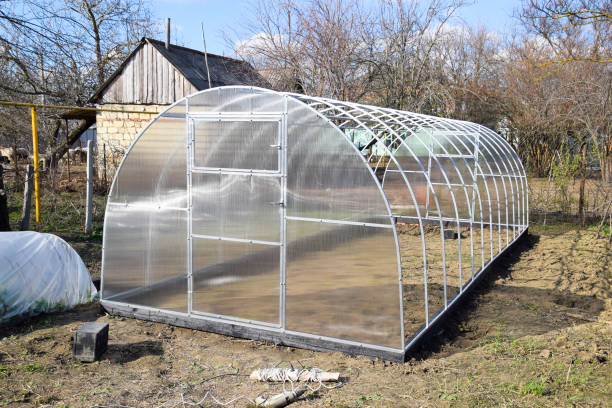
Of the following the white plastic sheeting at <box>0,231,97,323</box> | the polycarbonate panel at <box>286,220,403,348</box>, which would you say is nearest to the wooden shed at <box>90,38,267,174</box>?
the white plastic sheeting at <box>0,231,97,323</box>

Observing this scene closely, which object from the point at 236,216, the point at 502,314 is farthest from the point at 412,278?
the point at 236,216

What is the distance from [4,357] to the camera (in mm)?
5441

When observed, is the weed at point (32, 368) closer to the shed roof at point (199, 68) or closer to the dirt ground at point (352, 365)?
the dirt ground at point (352, 365)

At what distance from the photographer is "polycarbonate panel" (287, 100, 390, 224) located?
5.44 metres

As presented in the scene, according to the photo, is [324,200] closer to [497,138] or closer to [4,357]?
[4,357]

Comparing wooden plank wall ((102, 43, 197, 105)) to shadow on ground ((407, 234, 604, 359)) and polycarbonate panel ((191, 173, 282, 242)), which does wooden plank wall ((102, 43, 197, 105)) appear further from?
shadow on ground ((407, 234, 604, 359))

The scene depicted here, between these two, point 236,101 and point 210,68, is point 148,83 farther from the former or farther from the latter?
point 236,101

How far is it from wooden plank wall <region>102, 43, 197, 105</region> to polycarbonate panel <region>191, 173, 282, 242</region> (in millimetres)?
10067

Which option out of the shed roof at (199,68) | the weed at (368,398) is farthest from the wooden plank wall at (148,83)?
the weed at (368,398)

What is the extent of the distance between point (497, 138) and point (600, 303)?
6091 mm

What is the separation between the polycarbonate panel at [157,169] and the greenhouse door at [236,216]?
0.57 ft

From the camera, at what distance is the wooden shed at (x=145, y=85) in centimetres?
1585

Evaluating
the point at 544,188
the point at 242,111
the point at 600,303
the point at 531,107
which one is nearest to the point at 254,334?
the point at 242,111

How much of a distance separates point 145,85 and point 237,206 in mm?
11536
